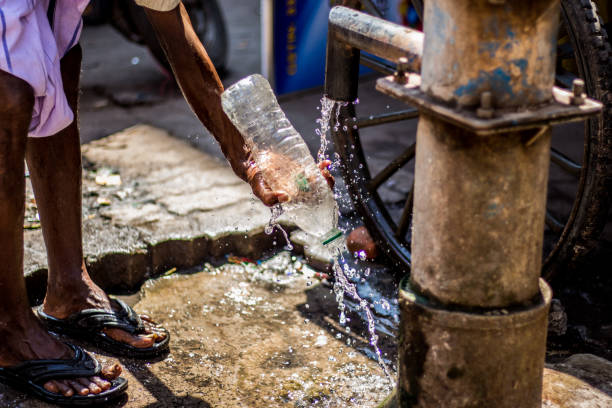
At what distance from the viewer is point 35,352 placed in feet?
7.08

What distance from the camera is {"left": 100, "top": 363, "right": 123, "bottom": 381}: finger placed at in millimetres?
2195

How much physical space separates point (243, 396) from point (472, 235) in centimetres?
111

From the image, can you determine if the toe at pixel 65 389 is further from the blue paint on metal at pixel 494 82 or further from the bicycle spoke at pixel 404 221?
the blue paint on metal at pixel 494 82

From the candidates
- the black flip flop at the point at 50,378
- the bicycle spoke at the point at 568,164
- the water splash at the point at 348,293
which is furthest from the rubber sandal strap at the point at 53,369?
the bicycle spoke at the point at 568,164

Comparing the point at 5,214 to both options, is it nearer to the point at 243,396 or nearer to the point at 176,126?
the point at 243,396

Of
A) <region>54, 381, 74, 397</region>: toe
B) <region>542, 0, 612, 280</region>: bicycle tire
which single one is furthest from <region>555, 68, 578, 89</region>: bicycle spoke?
<region>54, 381, 74, 397</region>: toe

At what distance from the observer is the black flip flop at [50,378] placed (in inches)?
83.3

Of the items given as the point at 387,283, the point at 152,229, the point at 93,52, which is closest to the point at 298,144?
the point at 387,283

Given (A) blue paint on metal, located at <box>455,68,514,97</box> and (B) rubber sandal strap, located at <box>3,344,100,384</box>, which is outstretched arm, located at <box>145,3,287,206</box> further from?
(A) blue paint on metal, located at <box>455,68,514,97</box>

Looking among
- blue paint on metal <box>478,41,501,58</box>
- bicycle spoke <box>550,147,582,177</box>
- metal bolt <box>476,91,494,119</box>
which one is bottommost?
bicycle spoke <box>550,147,582,177</box>

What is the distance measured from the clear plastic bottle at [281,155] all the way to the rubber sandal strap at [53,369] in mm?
776

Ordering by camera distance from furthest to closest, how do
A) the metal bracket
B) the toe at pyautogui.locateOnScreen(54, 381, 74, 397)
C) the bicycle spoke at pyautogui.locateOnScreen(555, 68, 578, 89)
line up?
the bicycle spoke at pyautogui.locateOnScreen(555, 68, 578, 89)
the toe at pyautogui.locateOnScreen(54, 381, 74, 397)
the metal bracket

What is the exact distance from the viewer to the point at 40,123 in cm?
208

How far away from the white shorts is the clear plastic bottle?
482mm
